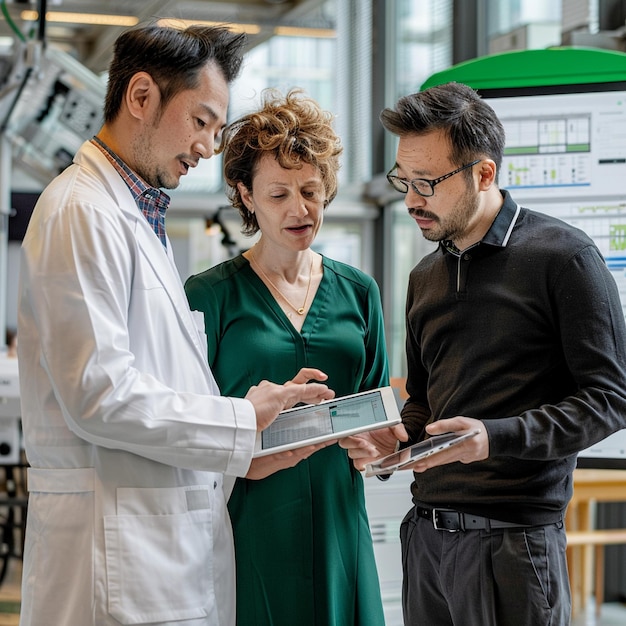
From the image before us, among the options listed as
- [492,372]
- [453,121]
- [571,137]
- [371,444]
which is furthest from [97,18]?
[492,372]

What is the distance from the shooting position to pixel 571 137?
8.10 feet

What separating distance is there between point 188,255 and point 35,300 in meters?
6.74

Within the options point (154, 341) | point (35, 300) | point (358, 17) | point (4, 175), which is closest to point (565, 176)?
point (154, 341)

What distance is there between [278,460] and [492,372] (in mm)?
435

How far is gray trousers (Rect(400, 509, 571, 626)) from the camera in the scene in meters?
1.67

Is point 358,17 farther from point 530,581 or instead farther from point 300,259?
point 530,581

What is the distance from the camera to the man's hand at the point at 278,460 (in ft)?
5.79

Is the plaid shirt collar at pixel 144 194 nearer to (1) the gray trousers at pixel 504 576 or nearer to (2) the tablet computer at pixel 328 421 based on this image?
(2) the tablet computer at pixel 328 421

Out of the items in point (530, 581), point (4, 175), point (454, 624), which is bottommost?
point (454, 624)

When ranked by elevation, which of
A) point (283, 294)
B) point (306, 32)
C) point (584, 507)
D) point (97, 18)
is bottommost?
point (584, 507)

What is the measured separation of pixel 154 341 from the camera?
1561 millimetres

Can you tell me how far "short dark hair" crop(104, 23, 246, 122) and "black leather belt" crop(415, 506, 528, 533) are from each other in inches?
36.0

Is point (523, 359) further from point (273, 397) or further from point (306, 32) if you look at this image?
point (306, 32)

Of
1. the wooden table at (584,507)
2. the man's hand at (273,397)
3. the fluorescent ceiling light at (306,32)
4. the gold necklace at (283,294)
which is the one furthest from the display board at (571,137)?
the fluorescent ceiling light at (306,32)
